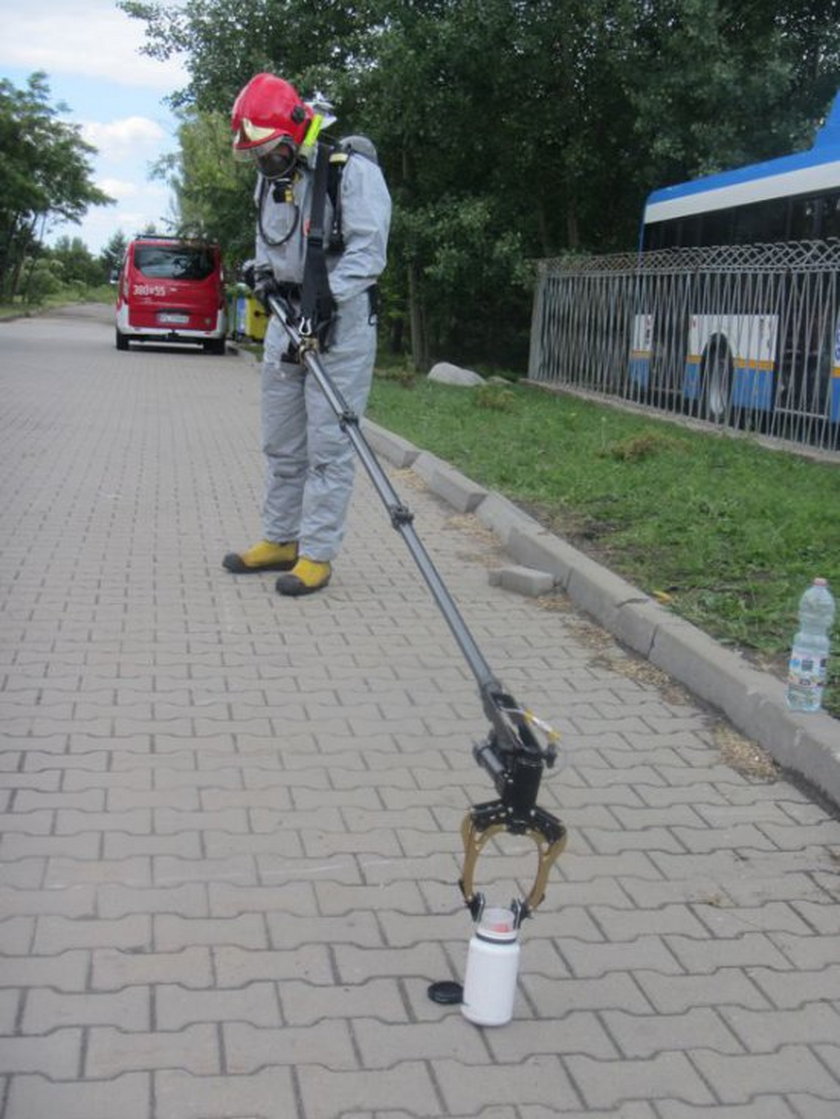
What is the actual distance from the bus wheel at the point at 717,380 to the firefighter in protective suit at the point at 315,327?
8.31m

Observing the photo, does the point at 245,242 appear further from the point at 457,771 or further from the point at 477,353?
the point at 457,771

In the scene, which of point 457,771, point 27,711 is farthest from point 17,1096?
point 27,711

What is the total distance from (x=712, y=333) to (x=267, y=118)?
30.8 ft

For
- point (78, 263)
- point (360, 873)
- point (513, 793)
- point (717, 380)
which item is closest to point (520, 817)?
point (513, 793)

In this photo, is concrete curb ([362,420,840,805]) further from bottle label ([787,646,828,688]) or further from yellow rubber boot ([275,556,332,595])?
yellow rubber boot ([275,556,332,595])

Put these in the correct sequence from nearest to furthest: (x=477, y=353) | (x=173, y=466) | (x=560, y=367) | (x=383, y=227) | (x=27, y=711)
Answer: (x=27, y=711)
(x=383, y=227)
(x=173, y=466)
(x=560, y=367)
(x=477, y=353)

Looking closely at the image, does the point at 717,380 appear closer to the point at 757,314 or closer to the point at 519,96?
the point at 757,314

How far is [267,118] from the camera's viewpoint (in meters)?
6.46

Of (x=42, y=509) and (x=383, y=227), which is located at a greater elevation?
(x=383, y=227)

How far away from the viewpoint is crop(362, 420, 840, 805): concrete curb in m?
4.80

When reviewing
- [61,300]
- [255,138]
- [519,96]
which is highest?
[519,96]

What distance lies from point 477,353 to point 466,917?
77.5ft

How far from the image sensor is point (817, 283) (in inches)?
509

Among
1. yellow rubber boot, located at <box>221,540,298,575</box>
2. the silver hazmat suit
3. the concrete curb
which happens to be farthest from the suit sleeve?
the concrete curb
